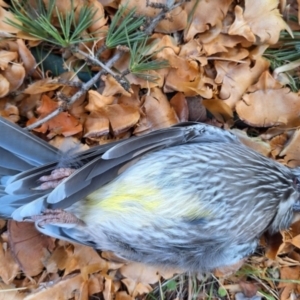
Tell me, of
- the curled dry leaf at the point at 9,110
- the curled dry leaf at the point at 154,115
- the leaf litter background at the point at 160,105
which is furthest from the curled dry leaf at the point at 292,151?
the curled dry leaf at the point at 9,110

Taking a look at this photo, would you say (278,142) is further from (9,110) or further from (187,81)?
(9,110)

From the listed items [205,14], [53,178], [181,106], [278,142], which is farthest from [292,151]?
[53,178]

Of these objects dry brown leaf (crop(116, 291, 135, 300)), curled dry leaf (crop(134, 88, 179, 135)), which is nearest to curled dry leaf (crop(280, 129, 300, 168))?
curled dry leaf (crop(134, 88, 179, 135))

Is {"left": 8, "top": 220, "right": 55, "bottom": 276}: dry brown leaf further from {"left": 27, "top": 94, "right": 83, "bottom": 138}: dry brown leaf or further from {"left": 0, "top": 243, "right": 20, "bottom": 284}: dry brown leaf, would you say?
{"left": 27, "top": 94, "right": 83, "bottom": 138}: dry brown leaf

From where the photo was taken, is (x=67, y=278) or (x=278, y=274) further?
(x=278, y=274)

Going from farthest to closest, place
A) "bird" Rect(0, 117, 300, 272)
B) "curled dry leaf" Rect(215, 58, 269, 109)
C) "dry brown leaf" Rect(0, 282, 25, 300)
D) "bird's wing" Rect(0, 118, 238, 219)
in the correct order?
"curled dry leaf" Rect(215, 58, 269, 109) < "dry brown leaf" Rect(0, 282, 25, 300) < "bird" Rect(0, 117, 300, 272) < "bird's wing" Rect(0, 118, 238, 219)

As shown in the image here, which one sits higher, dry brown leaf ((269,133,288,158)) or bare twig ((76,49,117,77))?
bare twig ((76,49,117,77))

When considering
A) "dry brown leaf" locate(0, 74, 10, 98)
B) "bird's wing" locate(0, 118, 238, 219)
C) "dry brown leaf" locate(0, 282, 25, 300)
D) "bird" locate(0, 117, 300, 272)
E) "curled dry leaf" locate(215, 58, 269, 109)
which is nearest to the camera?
"bird's wing" locate(0, 118, 238, 219)

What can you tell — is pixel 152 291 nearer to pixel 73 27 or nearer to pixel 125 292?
pixel 125 292

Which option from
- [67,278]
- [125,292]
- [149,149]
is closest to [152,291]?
[125,292]
